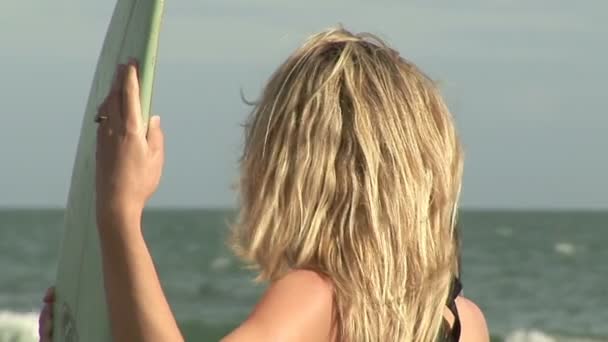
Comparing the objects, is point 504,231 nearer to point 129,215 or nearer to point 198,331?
point 198,331

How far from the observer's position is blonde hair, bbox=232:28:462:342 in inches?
80.7

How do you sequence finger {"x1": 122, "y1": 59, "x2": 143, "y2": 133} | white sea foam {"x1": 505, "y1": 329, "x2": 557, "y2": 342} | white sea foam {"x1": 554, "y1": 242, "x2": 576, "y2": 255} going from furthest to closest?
white sea foam {"x1": 554, "y1": 242, "x2": 576, "y2": 255}, white sea foam {"x1": 505, "y1": 329, "x2": 557, "y2": 342}, finger {"x1": 122, "y1": 59, "x2": 143, "y2": 133}

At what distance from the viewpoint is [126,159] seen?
6.50 feet

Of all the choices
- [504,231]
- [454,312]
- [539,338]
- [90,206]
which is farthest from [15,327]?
[504,231]

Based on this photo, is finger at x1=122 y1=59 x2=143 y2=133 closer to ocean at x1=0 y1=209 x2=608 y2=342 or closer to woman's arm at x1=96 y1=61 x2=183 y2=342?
woman's arm at x1=96 y1=61 x2=183 y2=342

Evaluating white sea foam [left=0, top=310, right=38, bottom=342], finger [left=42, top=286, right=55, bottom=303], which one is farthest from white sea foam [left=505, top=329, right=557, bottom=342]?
finger [left=42, top=286, right=55, bottom=303]

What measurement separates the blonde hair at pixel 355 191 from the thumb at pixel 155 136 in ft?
0.48

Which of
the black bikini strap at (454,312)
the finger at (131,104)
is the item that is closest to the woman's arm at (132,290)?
the finger at (131,104)

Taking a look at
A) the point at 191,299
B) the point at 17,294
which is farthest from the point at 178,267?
the point at 191,299

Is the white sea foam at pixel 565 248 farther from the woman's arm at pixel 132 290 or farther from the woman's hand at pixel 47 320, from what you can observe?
the woman's arm at pixel 132 290

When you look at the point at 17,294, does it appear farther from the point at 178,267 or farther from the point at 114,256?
the point at 114,256

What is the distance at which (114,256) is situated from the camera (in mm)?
1966

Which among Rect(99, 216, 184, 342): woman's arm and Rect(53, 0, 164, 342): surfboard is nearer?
Rect(99, 216, 184, 342): woman's arm

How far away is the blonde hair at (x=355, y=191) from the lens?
6.72 ft
